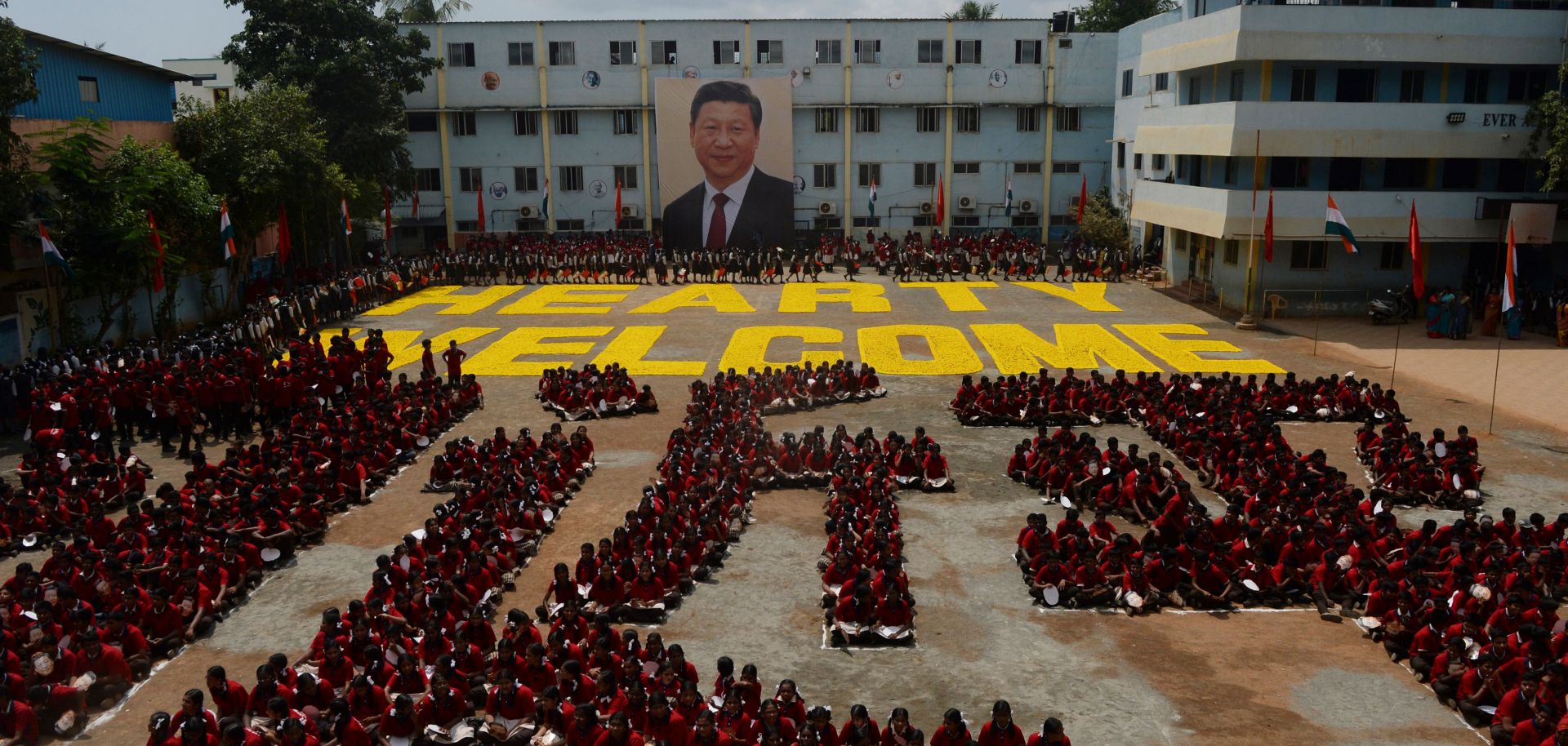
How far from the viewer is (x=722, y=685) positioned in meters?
10.3

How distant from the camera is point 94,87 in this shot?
3158cm

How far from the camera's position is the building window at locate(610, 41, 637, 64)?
51.9m

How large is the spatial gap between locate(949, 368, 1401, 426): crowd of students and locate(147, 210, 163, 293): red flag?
745 inches

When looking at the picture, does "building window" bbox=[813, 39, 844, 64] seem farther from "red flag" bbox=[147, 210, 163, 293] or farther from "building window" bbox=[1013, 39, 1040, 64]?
"red flag" bbox=[147, 210, 163, 293]

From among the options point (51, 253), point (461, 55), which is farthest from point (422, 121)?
point (51, 253)

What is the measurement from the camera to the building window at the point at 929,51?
52031mm

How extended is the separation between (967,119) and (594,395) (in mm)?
34196

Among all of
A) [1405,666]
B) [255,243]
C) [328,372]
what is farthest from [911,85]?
[1405,666]

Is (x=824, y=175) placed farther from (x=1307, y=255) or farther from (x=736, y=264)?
(x=1307, y=255)

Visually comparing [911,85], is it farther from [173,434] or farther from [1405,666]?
[1405,666]

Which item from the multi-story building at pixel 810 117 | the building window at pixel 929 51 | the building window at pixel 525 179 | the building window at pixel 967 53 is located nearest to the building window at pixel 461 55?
the multi-story building at pixel 810 117

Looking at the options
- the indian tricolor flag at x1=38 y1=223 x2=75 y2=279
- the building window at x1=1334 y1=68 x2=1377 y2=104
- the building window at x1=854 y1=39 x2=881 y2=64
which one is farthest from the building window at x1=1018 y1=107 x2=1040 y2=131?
the indian tricolor flag at x1=38 y1=223 x2=75 y2=279

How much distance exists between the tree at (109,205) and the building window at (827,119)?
2963cm

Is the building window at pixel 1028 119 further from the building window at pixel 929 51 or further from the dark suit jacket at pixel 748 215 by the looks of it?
the dark suit jacket at pixel 748 215
